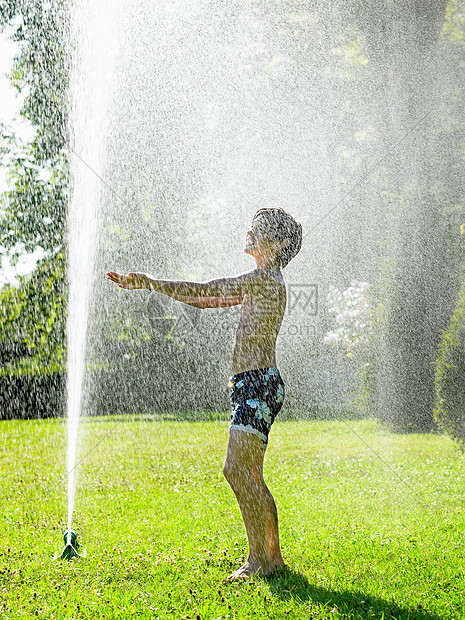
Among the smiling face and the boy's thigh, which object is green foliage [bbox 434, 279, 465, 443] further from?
the boy's thigh

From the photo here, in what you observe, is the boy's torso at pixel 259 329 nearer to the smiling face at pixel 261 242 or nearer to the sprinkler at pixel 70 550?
the smiling face at pixel 261 242

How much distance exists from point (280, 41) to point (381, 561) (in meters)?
13.0

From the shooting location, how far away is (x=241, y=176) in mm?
12625

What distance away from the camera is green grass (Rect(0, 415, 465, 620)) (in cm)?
271

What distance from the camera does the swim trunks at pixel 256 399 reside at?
2.89m

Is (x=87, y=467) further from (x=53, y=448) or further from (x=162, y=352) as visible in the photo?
(x=162, y=352)

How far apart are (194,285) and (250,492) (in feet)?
3.24

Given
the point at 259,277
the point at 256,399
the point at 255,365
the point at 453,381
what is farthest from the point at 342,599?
the point at 453,381

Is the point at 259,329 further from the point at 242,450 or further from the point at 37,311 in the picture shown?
the point at 37,311

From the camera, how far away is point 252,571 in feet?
9.60

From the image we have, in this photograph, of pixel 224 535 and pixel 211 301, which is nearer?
pixel 211 301

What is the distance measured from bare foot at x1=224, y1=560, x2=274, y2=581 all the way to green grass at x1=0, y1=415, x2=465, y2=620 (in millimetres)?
41

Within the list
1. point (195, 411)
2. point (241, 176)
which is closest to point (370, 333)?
point (195, 411)

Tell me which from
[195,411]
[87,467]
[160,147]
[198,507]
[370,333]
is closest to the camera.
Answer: [198,507]
